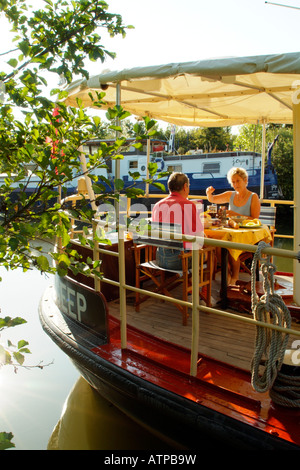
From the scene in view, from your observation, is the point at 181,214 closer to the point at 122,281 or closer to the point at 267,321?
the point at 122,281

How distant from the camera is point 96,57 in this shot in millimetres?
1725

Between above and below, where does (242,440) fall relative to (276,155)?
below

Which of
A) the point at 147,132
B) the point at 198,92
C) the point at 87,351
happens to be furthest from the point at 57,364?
the point at 147,132

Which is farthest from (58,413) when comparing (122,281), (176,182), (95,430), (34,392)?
(176,182)

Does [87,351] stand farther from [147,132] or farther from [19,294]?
[19,294]

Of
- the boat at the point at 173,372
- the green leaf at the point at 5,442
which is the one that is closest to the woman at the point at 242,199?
the boat at the point at 173,372

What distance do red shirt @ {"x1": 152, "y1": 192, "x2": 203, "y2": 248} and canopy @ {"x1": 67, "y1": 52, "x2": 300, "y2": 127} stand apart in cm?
114

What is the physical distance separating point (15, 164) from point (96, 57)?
61 centimetres

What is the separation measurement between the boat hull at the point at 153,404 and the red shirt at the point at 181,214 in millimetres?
1096

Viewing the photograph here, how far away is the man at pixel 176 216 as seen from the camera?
369cm

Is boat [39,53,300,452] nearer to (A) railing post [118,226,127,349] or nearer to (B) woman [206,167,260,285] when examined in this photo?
(A) railing post [118,226,127,349]

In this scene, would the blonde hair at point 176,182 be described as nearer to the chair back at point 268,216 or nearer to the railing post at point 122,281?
the railing post at point 122,281

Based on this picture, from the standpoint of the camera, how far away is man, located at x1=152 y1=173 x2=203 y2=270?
12.1 ft
